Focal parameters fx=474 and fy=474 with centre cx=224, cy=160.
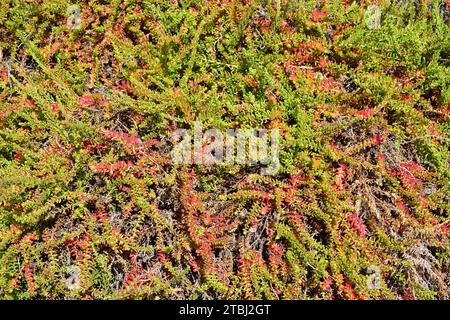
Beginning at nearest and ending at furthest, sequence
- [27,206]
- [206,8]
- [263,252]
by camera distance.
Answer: [27,206]
[263,252]
[206,8]

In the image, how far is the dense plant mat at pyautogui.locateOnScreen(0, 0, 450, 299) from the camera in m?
2.73

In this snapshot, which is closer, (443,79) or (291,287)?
(291,287)

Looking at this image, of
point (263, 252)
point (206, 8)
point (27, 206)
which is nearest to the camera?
point (27, 206)

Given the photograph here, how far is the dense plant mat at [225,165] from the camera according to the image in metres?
2.73

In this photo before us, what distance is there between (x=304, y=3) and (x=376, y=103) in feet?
2.53

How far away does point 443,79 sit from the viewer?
289 cm

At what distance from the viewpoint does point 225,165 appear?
2.83m
